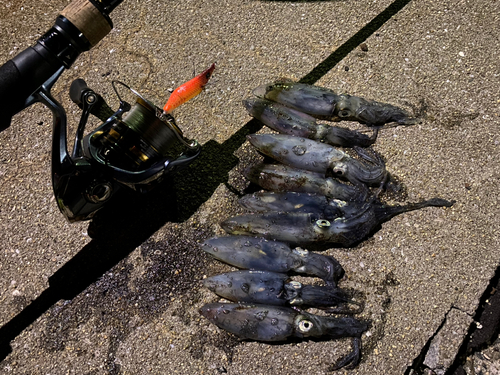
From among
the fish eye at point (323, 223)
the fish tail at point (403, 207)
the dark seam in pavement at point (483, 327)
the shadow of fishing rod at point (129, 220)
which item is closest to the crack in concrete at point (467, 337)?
the dark seam in pavement at point (483, 327)

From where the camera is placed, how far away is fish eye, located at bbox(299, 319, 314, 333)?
2617 mm

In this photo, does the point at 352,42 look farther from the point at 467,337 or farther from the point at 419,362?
the point at 419,362

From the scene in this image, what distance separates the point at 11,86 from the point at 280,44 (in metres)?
2.36

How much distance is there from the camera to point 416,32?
371cm

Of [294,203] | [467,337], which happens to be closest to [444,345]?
[467,337]

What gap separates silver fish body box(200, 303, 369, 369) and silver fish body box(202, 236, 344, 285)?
0.28m

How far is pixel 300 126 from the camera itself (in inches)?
129

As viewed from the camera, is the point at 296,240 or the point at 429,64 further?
the point at 429,64

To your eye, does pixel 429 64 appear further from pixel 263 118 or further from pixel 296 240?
pixel 296 240

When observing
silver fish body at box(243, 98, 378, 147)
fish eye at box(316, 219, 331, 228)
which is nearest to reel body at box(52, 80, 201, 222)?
silver fish body at box(243, 98, 378, 147)

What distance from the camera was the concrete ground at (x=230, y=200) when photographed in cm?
274

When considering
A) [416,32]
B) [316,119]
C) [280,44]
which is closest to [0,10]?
[280,44]

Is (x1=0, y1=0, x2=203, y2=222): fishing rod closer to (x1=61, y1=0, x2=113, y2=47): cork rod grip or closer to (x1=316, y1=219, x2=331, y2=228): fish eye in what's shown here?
(x1=61, y1=0, x2=113, y2=47): cork rod grip

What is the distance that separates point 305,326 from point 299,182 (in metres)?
1.04
